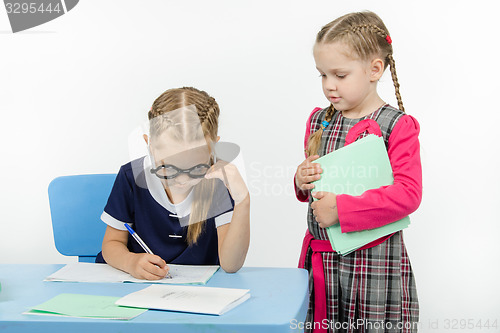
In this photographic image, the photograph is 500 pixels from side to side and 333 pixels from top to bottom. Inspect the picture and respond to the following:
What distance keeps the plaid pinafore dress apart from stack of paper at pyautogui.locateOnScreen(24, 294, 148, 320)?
1.94ft

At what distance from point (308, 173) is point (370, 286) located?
319 mm

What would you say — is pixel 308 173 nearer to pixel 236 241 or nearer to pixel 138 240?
pixel 236 241

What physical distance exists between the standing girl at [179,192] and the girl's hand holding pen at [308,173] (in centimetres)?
14

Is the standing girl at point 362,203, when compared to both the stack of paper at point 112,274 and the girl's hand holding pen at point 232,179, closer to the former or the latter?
the girl's hand holding pen at point 232,179

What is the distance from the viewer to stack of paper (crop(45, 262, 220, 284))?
1.28m

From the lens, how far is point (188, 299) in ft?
3.66

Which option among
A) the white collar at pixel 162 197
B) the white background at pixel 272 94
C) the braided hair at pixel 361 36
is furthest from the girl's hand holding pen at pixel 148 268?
the white background at pixel 272 94

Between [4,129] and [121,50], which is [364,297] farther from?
[4,129]

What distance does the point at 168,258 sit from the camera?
156 centimetres

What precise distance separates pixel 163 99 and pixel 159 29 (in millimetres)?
994

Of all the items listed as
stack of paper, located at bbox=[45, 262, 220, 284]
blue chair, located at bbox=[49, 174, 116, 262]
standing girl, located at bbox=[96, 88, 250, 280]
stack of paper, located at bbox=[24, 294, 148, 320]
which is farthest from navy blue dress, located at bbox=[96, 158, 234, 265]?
stack of paper, located at bbox=[24, 294, 148, 320]

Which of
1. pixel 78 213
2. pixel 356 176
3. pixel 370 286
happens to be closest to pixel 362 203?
pixel 356 176

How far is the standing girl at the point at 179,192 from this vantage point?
1.51 meters

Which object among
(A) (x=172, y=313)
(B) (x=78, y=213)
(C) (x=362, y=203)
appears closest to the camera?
(A) (x=172, y=313)
